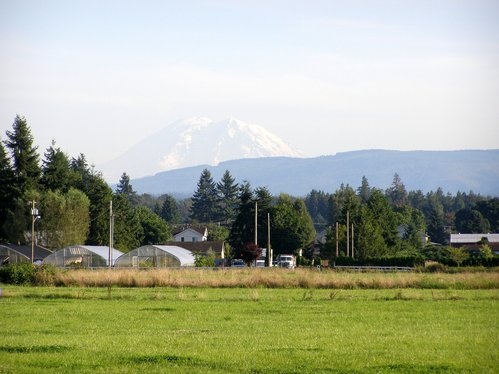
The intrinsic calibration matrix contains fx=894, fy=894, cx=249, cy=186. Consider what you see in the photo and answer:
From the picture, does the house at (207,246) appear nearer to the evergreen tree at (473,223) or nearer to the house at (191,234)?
the house at (191,234)

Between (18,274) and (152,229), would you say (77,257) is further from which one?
(152,229)

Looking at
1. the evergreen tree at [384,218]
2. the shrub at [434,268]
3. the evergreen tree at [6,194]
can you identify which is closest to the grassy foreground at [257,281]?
the shrub at [434,268]

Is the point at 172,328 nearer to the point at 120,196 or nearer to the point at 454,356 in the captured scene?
the point at 454,356

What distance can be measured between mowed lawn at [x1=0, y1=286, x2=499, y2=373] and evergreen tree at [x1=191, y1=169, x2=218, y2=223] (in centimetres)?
15732

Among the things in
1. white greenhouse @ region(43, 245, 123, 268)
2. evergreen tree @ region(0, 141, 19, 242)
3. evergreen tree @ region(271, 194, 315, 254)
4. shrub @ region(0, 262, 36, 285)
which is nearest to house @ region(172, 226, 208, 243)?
evergreen tree @ region(271, 194, 315, 254)


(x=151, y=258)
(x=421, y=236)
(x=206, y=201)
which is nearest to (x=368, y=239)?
(x=151, y=258)

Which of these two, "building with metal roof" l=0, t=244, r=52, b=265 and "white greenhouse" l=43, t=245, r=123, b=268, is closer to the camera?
"white greenhouse" l=43, t=245, r=123, b=268

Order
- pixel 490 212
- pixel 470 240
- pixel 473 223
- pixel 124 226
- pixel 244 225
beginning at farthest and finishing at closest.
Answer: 1. pixel 490 212
2. pixel 473 223
3. pixel 470 240
4. pixel 124 226
5. pixel 244 225

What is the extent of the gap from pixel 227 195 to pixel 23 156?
3694 inches

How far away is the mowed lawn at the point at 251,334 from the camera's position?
55.3 ft

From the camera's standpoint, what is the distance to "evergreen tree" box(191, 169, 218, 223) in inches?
7638

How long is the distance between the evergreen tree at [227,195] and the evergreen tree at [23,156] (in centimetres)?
8628

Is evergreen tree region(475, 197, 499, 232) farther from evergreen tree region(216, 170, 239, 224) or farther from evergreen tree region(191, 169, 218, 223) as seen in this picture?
evergreen tree region(191, 169, 218, 223)

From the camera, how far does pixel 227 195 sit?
193 meters
